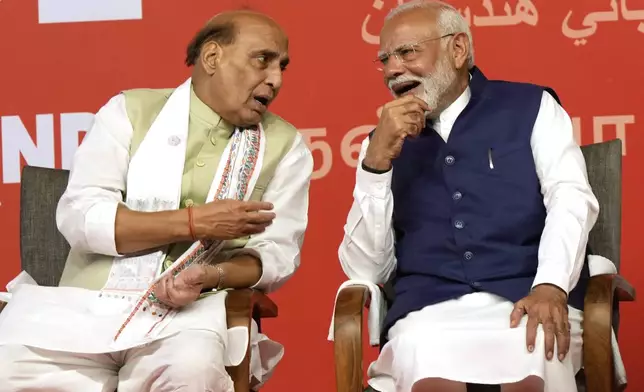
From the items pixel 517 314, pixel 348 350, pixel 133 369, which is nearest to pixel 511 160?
pixel 517 314

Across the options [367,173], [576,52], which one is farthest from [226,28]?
[576,52]

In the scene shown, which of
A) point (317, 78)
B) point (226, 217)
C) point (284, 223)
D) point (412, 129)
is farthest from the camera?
point (317, 78)

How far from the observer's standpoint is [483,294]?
3.91m

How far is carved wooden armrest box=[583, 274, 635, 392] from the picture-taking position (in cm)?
366

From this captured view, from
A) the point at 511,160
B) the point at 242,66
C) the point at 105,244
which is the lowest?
the point at 105,244

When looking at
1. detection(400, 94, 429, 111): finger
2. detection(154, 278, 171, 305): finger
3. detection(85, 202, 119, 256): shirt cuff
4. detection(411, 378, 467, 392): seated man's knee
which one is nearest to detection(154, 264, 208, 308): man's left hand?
detection(154, 278, 171, 305): finger

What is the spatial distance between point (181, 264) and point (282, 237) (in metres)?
0.34

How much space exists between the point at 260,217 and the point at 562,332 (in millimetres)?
894

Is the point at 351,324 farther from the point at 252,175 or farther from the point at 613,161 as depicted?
the point at 613,161

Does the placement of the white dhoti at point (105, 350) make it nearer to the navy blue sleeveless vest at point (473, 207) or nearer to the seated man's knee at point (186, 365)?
the seated man's knee at point (186, 365)

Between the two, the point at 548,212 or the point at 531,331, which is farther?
the point at 548,212

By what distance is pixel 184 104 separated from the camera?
4219 mm

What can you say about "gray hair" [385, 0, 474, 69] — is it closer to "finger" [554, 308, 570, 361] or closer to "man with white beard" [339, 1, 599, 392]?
"man with white beard" [339, 1, 599, 392]

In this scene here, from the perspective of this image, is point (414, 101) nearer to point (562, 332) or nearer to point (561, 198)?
point (561, 198)
